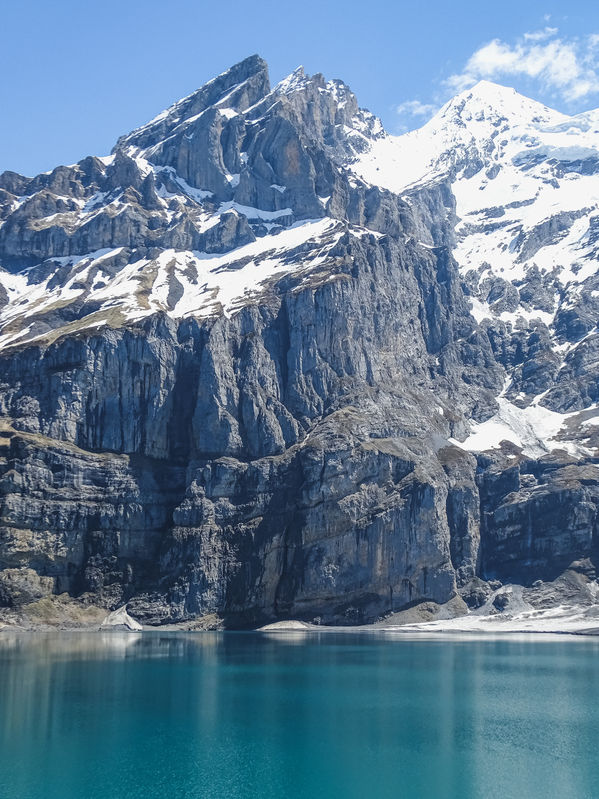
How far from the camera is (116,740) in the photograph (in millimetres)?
75812

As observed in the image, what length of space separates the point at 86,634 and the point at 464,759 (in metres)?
128

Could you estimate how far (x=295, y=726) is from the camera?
3278 inches

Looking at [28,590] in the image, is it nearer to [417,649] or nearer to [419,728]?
[417,649]

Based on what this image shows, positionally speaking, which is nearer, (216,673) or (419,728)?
(419,728)

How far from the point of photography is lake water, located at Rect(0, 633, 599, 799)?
214 feet

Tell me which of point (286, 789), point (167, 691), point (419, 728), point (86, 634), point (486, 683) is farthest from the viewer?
point (86, 634)

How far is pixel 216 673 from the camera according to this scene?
382 ft

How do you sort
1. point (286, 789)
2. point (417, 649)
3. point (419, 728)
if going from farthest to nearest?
point (417, 649) → point (419, 728) → point (286, 789)

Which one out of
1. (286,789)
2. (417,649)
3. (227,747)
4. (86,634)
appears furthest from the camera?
(86,634)

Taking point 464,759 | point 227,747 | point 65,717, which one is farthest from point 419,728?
point 65,717

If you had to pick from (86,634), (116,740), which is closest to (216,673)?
(116,740)

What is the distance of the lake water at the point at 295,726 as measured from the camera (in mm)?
65188

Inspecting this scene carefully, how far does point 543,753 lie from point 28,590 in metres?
143

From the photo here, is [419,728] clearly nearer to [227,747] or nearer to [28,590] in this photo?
[227,747]
